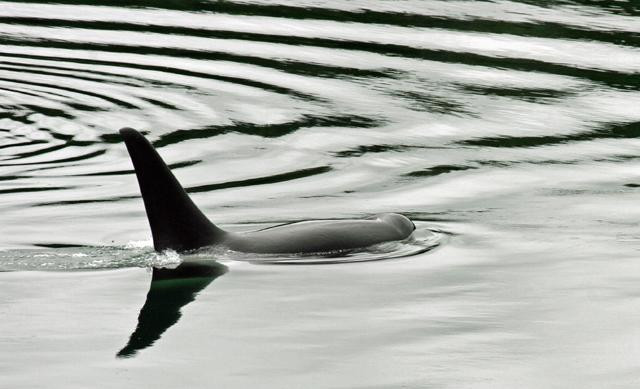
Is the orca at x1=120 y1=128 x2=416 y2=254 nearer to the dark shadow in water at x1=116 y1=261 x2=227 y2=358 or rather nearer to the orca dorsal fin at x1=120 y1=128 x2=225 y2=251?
the orca dorsal fin at x1=120 y1=128 x2=225 y2=251

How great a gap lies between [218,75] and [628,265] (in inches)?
246

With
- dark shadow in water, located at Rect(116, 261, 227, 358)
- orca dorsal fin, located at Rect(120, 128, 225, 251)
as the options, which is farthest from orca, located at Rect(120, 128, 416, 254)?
dark shadow in water, located at Rect(116, 261, 227, 358)

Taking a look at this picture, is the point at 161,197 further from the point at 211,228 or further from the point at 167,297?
the point at 167,297

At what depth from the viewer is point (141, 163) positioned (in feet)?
23.1

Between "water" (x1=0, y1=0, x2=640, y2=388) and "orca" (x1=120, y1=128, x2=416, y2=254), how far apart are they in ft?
0.32

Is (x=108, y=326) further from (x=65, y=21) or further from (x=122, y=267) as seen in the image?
(x=65, y=21)

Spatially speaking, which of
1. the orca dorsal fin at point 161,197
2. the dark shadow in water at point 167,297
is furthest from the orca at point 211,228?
the dark shadow in water at point 167,297

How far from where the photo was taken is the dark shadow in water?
619 cm

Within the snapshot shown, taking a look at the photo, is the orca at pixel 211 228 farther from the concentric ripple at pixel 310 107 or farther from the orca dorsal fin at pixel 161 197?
the concentric ripple at pixel 310 107

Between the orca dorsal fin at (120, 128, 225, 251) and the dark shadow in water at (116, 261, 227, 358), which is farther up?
the orca dorsal fin at (120, 128, 225, 251)

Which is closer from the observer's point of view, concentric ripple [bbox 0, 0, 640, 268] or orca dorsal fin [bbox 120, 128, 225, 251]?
orca dorsal fin [bbox 120, 128, 225, 251]

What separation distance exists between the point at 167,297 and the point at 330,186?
274cm

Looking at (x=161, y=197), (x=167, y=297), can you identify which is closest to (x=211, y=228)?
(x=161, y=197)

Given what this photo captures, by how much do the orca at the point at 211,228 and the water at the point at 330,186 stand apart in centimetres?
10
